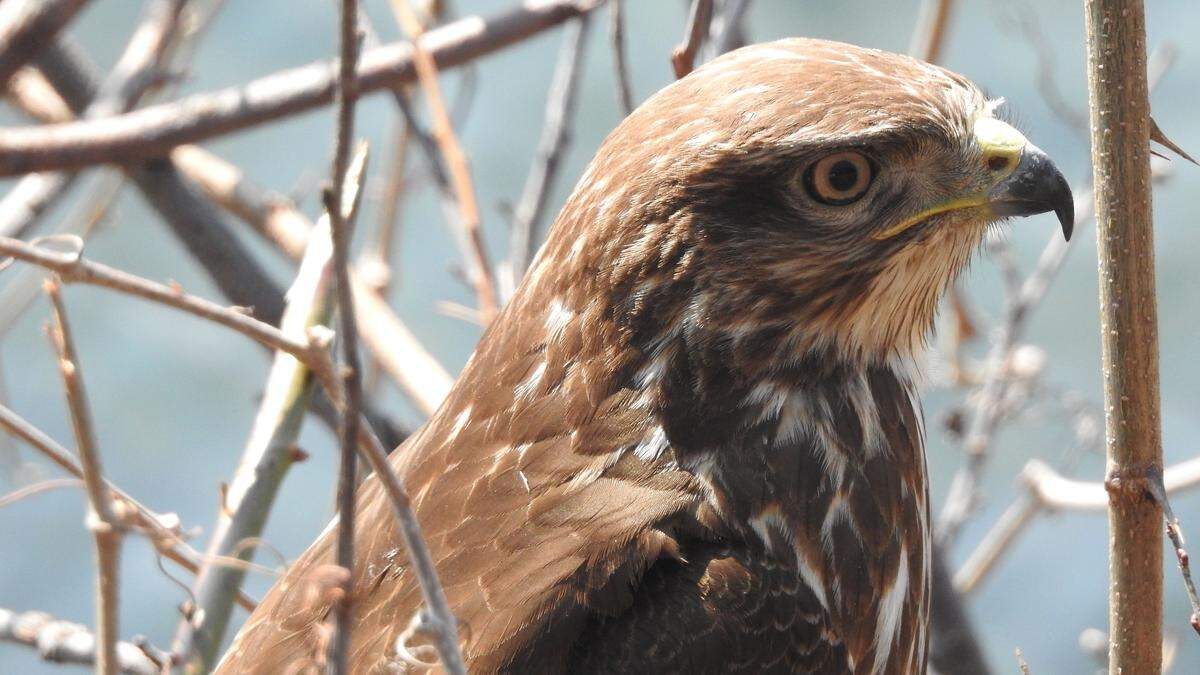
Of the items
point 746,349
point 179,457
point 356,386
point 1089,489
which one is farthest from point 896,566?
point 179,457

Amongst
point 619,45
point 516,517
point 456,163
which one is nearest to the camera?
point 516,517

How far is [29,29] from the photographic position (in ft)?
9.91

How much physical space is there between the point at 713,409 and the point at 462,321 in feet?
16.4

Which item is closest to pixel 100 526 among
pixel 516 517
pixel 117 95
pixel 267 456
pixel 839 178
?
pixel 267 456

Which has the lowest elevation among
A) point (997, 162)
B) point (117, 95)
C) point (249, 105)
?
point (997, 162)

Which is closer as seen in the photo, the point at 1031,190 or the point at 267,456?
the point at 267,456

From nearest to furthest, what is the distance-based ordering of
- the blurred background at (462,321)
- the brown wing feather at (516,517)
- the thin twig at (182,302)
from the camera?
1. the thin twig at (182,302)
2. the brown wing feather at (516,517)
3. the blurred background at (462,321)

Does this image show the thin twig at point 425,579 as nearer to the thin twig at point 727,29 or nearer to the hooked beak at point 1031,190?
the hooked beak at point 1031,190

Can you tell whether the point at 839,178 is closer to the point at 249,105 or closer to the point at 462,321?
the point at 249,105

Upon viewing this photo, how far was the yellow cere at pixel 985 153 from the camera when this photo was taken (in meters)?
2.54

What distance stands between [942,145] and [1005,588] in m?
5.04

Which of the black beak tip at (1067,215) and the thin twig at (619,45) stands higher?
the thin twig at (619,45)

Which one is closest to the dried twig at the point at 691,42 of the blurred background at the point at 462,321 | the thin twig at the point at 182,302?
the thin twig at the point at 182,302

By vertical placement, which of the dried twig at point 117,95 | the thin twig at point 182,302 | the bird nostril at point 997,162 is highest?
the dried twig at point 117,95
